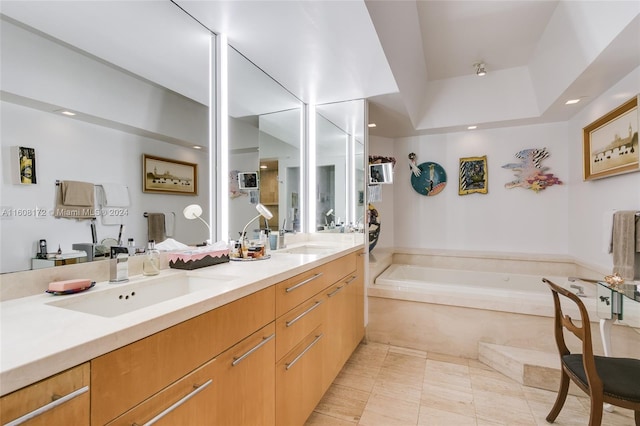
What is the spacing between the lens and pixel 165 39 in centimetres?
160

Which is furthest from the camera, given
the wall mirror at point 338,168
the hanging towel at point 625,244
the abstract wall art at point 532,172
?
the abstract wall art at point 532,172

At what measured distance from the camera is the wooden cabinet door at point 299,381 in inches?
53.7

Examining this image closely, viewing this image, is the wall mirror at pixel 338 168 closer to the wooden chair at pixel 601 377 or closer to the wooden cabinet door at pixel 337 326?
the wooden cabinet door at pixel 337 326

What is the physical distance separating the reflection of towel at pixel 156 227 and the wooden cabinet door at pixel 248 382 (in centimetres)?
72

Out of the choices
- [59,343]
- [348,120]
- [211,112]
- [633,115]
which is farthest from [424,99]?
[59,343]

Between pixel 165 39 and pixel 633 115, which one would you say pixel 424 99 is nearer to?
pixel 633 115

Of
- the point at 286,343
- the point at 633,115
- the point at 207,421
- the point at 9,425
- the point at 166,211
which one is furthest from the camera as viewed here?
the point at 633,115

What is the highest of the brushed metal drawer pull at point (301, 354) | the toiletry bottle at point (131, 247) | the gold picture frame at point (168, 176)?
the gold picture frame at point (168, 176)

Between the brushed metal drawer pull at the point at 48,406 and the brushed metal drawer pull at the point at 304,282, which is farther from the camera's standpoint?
the brushed metal drawer pull at the point at 304,282

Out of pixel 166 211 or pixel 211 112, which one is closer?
pixel 166 211

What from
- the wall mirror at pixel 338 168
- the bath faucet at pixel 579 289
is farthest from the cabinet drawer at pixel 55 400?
the bath faucet at pixel 579 289

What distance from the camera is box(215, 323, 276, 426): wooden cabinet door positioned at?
3.26ft

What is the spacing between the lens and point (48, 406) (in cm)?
55

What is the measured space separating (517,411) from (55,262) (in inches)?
103
